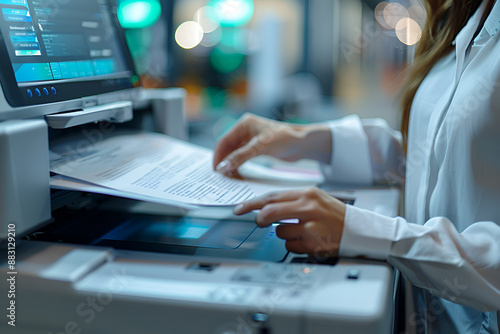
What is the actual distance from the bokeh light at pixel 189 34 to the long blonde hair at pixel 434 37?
356 centimetres

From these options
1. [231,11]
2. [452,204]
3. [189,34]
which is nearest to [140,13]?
Answer: [189,34]

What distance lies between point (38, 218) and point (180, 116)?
1.86 feet

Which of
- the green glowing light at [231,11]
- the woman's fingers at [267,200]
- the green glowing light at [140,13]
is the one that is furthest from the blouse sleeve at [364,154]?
the green glowing light at [231,11]

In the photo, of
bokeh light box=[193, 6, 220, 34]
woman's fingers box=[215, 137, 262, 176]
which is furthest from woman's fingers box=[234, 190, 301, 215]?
bokeh light box=[193, 6, 220, 34]

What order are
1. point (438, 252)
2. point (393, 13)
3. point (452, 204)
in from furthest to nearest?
point (393, 13)
point (452, 204)
point (438, 252)

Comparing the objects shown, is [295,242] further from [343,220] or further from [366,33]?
[366,33]

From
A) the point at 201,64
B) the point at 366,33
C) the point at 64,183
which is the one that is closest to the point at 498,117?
the point at 64,183

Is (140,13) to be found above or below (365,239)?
above

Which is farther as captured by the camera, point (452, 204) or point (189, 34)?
point (189, 34)

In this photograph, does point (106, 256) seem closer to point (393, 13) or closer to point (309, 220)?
point (309, 220)

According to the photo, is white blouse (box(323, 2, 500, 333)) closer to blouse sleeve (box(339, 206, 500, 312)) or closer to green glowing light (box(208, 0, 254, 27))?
blouse sleeve (box(339, 206, 500, 312))

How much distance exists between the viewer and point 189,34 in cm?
456

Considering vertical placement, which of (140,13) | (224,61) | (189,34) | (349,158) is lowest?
(224,61)

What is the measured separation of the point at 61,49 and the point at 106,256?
1.18 ft
